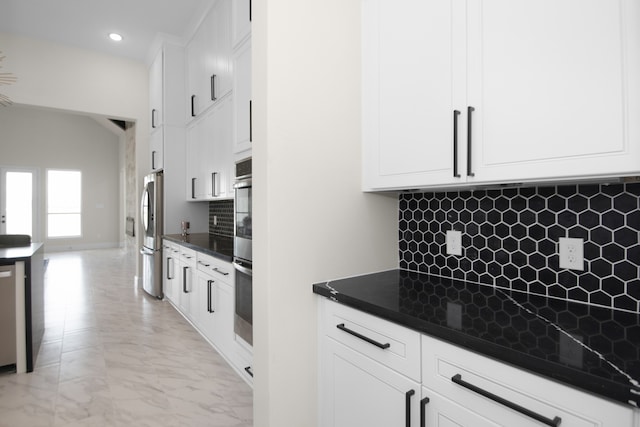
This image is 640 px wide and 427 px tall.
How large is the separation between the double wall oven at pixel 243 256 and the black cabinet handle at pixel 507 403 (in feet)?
4.76

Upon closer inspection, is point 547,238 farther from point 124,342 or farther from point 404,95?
point 124,342

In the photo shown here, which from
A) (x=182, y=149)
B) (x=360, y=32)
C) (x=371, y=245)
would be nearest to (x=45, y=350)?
(x=182, y=149)

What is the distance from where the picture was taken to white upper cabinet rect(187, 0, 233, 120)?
313 cm

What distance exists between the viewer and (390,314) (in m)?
1.13

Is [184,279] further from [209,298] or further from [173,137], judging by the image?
[173,137]

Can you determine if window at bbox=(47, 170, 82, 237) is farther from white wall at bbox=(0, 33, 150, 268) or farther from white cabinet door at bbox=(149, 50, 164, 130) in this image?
white cabinet door at bbox=(149, 50, 164, 130)

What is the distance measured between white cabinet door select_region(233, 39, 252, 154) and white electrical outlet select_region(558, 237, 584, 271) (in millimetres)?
1896

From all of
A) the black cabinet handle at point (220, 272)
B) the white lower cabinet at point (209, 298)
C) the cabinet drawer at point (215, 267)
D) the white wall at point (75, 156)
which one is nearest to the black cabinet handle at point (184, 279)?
the white lower cabinet at point (209, 298)

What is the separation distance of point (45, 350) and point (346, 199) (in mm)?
3048

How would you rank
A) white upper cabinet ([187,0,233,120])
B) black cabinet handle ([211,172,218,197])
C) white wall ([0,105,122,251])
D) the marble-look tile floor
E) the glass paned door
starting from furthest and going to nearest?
white wall ([0,105,122,251])
the glass paned door
black cabinet handle ([211,172,218,197])
white upper cabinet ([187,0,233,120])
the marble-look tile floor

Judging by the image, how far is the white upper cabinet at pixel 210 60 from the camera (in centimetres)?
313

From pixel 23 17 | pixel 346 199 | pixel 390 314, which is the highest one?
pixel 23 17

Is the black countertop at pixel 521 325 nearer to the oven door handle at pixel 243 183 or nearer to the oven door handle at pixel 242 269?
the oven door handle at pixel 242 269

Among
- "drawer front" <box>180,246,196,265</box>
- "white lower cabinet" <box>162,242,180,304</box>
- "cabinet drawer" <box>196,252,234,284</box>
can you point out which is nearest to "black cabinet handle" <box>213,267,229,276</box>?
"cabinet drawer" <box>196,252,234,284</box>
